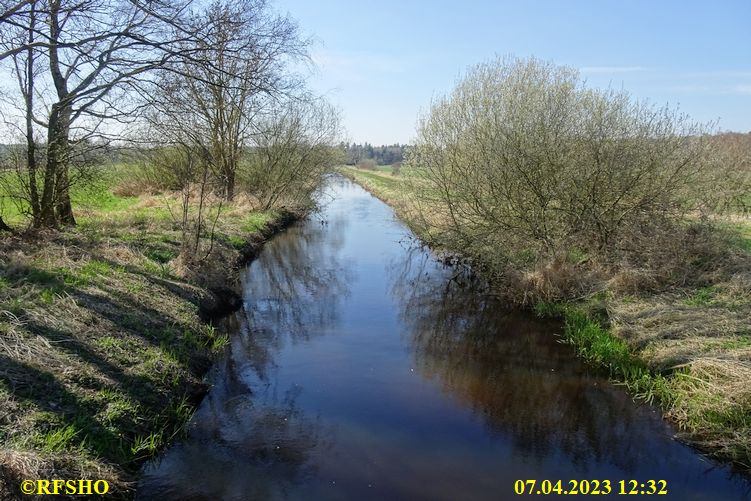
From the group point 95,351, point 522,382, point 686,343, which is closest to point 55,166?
point 95,351

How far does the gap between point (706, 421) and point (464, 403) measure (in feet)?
10.0

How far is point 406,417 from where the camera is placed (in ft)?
22.6

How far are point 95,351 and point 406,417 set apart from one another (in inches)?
163

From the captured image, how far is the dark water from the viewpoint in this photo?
17.9ft

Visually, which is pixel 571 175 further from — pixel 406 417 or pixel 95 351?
pixel 95 351

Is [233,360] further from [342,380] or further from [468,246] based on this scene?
[468,246]

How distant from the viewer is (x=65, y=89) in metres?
11.8

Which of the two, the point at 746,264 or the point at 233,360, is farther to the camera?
the point at 746,264

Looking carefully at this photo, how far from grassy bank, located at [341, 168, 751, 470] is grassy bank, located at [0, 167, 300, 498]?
6579 millimetres

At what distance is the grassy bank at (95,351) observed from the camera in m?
4.80

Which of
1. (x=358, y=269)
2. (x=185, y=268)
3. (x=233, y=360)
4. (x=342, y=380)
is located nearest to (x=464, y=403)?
(x=342, y=380)

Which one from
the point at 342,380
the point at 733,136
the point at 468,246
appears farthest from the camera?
the point at 733,136

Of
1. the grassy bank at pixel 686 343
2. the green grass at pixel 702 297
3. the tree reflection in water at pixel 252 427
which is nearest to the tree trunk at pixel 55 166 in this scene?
the tree reflection in water at pixel 252 427

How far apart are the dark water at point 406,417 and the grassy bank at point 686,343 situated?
1.10ft
